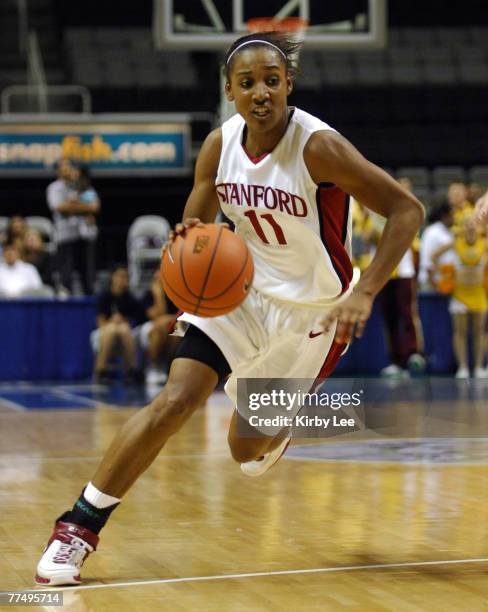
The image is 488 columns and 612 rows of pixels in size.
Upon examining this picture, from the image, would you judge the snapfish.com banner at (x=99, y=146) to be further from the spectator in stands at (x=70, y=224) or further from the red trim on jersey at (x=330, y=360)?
the red trim on jersey at (x=330, y=360)

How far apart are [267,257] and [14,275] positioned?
31.2 feet

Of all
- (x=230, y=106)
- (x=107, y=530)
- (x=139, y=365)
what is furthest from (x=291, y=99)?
(x=107, y=530)

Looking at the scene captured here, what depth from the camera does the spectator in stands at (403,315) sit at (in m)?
11.8

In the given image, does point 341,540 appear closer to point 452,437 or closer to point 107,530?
point 107,530

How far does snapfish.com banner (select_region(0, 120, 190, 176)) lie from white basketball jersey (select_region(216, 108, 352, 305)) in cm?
1307

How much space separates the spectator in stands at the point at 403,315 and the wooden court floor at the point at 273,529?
4.47m

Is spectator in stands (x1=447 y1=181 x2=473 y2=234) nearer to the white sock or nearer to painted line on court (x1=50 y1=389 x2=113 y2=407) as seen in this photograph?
painted line on court (x1=50 y1=389 x2=113 y2=407)

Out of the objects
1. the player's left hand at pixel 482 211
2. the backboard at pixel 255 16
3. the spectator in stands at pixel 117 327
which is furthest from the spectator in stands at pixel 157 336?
the player's left hand at pixel 482 211

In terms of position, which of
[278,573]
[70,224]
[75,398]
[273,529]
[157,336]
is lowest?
[75,398]

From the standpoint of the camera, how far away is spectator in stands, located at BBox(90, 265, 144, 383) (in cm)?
1267

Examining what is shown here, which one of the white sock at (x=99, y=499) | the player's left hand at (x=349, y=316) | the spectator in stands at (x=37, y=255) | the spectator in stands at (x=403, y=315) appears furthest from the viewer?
the spectator in stands at (x=37, y=255)

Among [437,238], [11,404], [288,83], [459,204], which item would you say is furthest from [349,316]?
[437,238]

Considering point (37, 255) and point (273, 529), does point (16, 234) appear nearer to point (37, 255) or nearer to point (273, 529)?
point (37, 255)

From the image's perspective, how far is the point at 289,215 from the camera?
413 cm
